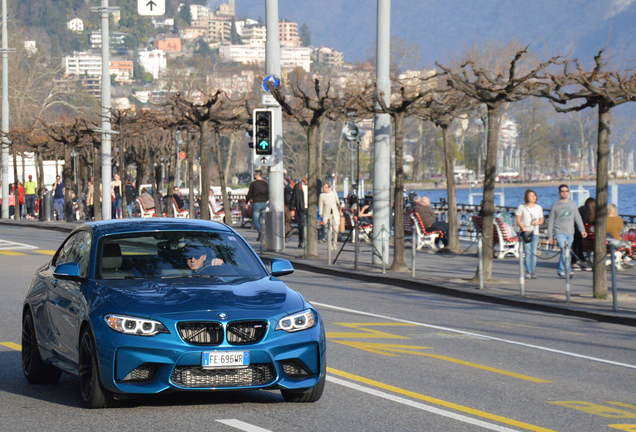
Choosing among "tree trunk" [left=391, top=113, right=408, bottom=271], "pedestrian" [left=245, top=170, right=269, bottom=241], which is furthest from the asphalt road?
"pedestrian" [left=245, top=170, right=269, bottom=241]

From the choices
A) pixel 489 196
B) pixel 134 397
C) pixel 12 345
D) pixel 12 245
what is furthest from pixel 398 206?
pixel 134 397

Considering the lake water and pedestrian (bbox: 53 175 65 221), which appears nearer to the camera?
pedestrian (bbox: 53 175 65 221)

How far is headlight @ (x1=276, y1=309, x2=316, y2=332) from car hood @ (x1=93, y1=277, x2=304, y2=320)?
6 cm

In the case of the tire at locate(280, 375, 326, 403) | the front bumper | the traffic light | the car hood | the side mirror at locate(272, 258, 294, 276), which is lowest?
the tire at locate(280, 375, 326, 403)

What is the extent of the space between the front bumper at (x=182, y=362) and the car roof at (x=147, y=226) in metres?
1.68

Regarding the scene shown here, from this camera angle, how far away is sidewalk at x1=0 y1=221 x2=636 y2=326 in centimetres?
1992

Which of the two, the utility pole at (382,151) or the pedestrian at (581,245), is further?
the pedestrian at (581,245)

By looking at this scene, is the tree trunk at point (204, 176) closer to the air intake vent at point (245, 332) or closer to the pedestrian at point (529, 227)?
the pedestrian at point (529, 227)

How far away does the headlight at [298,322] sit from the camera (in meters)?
9.98

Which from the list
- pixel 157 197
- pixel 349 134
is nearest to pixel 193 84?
pixel 157 197

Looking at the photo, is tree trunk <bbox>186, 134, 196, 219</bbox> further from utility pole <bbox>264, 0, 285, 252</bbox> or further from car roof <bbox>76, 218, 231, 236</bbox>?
car roof <bbox>76, 218, 231, 236</bbox>

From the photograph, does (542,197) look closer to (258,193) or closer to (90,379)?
(258,193)

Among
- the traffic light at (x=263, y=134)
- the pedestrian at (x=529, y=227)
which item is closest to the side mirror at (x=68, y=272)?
the pedestrian at (x=529, y=227)

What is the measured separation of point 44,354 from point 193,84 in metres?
103
